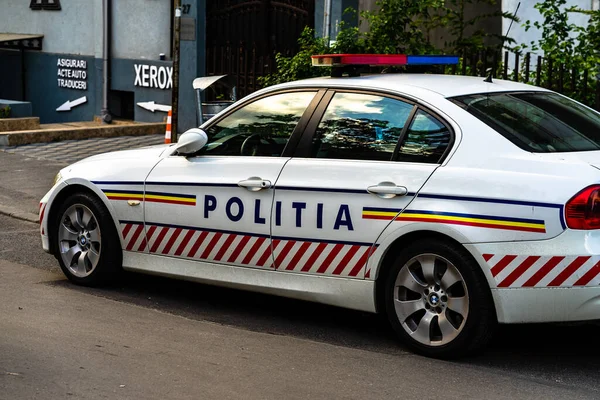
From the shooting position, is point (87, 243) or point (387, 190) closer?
point (387, 190)

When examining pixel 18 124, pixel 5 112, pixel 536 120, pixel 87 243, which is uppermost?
pixel 536 120

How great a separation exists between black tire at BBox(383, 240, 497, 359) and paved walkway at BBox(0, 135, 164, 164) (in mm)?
9821

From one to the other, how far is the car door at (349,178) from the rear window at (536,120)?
0.96 feet

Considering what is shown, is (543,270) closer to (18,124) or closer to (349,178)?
(349,178)

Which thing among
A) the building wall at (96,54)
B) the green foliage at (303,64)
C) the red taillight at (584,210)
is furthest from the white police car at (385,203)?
the building wall at (96,54)

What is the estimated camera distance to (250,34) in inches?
734

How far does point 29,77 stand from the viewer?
2350 centimetres

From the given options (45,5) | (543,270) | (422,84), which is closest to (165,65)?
(45,5)

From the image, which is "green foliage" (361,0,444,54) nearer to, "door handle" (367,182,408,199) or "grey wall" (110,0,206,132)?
"door handle" (367,182,408,199)

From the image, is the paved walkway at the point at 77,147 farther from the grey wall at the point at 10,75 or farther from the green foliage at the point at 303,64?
the grey wall at the point at 10,75

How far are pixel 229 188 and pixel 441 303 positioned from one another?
5.29 feet

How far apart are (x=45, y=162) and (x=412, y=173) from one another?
9.91 meters

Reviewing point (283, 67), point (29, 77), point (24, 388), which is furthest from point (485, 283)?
point (29, 77)

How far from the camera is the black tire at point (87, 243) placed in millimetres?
7547
